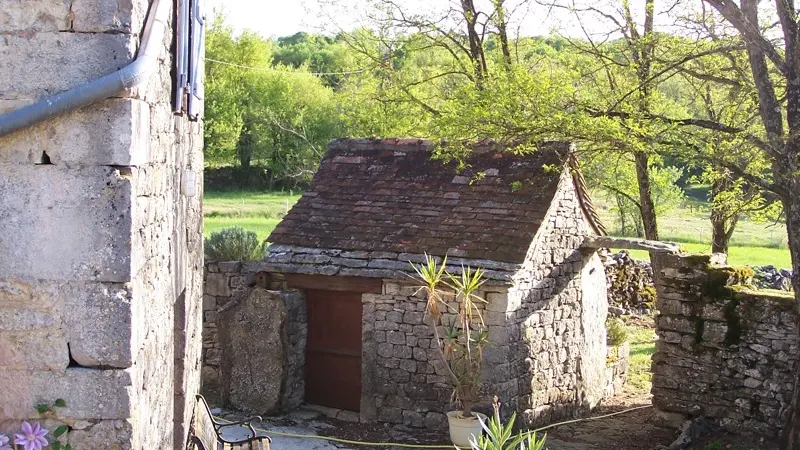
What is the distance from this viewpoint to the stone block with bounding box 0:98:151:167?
3580 mm

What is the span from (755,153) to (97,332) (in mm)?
9177

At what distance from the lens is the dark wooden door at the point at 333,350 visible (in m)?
12.0

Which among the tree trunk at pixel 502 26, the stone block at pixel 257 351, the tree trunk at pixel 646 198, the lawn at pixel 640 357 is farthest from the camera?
the tree trunk at pixel 502 26

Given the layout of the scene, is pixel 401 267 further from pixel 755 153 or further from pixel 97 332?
pixel 97 332

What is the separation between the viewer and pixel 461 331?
10.6 meters

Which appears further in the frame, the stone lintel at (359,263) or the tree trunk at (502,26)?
the tree trunk at (502,26)

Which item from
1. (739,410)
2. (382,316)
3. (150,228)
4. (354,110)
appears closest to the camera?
(150,228)

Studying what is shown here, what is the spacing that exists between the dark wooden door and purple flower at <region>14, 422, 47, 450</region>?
27.4ft

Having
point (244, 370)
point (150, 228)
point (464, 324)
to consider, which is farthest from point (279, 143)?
point (150, 228)

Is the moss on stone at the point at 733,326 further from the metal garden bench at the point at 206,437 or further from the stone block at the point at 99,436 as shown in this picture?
the stone block at the point at 99,436

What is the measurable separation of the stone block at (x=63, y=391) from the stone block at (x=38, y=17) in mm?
1431

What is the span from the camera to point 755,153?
35.3 feet

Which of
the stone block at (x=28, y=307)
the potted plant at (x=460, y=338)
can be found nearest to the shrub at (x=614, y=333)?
the potted plant at (x=460, y=338)

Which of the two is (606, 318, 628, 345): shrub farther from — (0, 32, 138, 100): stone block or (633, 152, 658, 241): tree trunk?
(0, 32, 138, 100): stone block
